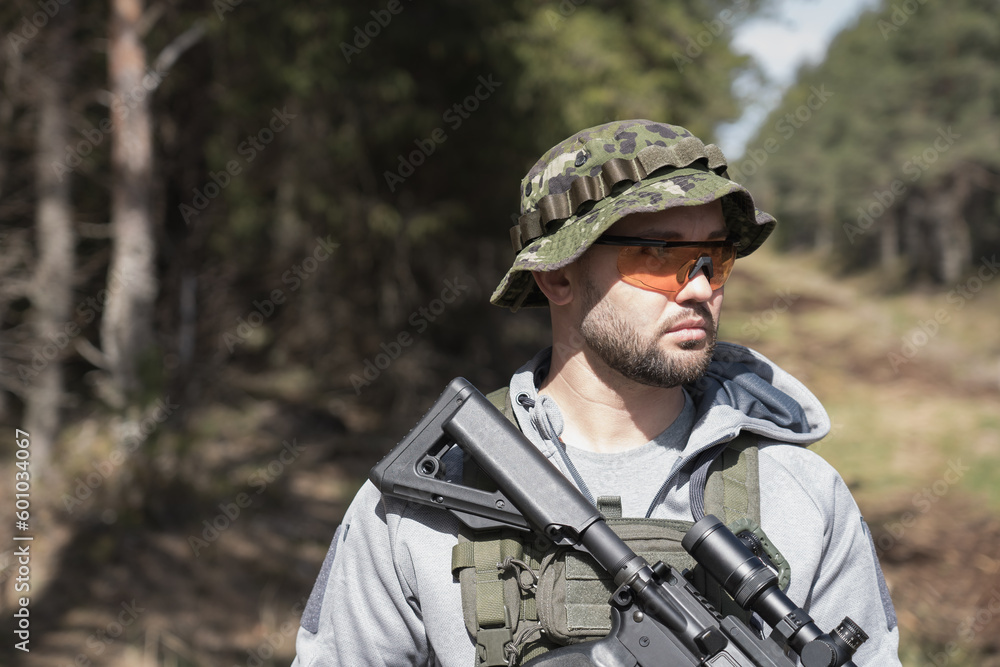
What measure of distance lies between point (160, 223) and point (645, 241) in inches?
321

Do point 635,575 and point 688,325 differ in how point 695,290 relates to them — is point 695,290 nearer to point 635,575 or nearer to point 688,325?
point 688,325

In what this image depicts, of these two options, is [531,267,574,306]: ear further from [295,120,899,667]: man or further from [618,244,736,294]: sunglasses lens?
[618,244,736,294]: sunglasses lens

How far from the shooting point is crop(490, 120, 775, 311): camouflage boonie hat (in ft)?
6.04

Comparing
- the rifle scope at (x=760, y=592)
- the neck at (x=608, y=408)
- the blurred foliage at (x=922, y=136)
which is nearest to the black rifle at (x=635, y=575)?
the rifle scope at (x=760, y=592)

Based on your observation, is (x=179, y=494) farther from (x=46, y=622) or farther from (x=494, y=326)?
→ (x=494, y=326)

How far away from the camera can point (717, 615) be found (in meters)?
1.60

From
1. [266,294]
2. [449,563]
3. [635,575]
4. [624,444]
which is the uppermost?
[266,294]

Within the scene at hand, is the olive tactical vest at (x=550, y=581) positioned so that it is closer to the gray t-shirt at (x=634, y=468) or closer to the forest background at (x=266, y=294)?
the gray t-shirt at (x=634, y=468)

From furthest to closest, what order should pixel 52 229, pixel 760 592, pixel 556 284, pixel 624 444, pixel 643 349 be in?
pixel 52 229, pixel 556 284, pixel 624 444, pixel 643 349, pixel 760 592

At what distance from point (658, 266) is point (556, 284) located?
0.31 m

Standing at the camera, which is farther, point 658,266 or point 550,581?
point 658,266

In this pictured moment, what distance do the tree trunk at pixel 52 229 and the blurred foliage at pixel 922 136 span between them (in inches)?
508

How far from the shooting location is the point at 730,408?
190 centimetres

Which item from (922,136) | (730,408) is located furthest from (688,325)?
(922,136)
